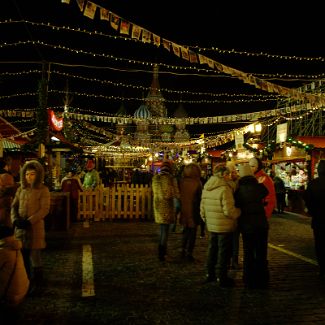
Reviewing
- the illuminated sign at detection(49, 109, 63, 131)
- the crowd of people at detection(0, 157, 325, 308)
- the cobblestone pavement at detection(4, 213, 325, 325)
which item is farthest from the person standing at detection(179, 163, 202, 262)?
the illuminated sign at detection(49, 109, 63, 131)

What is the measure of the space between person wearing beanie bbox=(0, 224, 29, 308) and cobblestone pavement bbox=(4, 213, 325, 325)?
1502 mm

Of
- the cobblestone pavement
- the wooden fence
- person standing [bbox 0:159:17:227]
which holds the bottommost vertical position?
the cobblestone pavement

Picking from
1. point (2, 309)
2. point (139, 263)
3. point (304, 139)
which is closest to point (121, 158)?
point (304, 139)

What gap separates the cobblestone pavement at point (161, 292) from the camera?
465 cm

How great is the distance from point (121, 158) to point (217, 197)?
42.1m

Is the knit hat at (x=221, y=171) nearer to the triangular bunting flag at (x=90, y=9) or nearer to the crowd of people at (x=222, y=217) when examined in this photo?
the crowd of people at (x=222, y=217)

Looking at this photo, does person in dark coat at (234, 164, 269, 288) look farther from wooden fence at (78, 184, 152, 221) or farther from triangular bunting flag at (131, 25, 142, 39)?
wooden fence at (78, 184, 152, 221)

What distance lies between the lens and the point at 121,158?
4759 centimetres

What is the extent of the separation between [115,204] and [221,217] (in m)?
8.07

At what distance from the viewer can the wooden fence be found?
13.4 metres

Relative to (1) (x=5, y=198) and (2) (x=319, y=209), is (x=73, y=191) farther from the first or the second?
(2) (x=319, y=209)

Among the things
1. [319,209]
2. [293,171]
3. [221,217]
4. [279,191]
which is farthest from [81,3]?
[293,171]

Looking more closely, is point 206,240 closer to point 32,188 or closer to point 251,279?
point 251,279

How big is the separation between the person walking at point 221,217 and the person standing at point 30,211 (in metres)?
2.38
